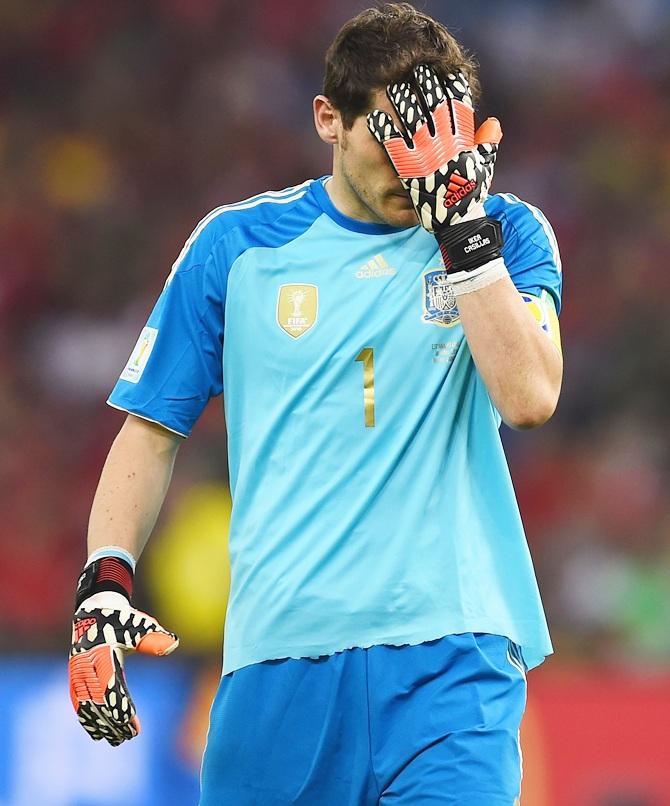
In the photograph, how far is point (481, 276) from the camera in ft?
9.27

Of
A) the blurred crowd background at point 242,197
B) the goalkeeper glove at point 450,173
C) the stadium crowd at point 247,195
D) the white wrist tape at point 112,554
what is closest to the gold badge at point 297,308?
the goalkeeper glove at point 450,173

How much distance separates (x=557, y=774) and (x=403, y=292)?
3525mm

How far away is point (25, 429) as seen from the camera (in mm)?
9625

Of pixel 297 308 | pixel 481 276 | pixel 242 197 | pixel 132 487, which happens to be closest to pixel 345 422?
Result: pixel 297 308

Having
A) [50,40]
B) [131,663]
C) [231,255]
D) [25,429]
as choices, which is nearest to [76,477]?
[25,429]

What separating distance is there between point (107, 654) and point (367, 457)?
653mm

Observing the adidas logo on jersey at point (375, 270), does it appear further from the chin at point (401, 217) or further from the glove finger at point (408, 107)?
the glove finger at point (408, 107)

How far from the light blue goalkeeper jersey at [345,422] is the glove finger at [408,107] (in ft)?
0.99

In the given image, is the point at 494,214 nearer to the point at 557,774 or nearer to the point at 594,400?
the point at 557,774

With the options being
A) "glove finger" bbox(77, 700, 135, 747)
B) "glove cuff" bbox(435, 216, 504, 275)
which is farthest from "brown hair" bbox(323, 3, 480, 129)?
"glove finger" bbox(77, 700, 135, 747)

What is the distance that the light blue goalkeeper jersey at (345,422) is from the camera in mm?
2871

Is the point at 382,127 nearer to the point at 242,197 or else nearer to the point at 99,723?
the point at 99,723

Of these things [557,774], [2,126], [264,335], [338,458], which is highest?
[2,126]

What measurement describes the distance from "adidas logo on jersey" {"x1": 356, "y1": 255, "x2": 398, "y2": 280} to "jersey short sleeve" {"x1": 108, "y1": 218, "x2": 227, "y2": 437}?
318 millimetres
